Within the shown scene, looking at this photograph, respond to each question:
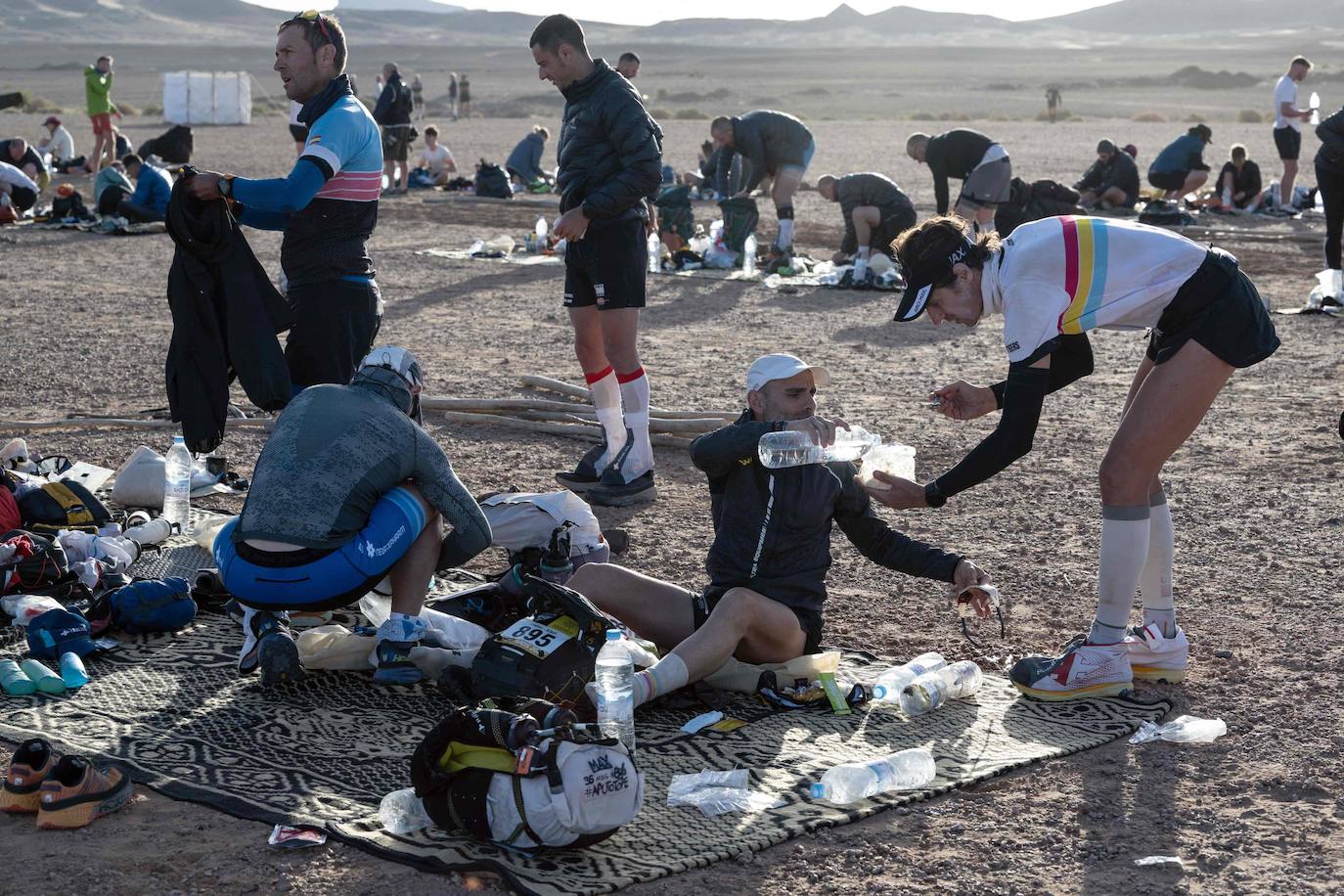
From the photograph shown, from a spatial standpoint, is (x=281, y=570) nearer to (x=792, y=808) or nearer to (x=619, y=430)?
(x=792, y=808)

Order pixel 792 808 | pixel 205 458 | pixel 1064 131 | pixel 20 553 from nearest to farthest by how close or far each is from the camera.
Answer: pixel 792 808, pixel 20 553, pixel 205 458, pixel 1064 131

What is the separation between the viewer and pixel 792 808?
4086mm

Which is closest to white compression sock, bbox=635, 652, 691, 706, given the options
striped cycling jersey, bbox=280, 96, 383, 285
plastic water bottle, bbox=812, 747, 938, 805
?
plastic water bottle, bbox=812, 747, 938, 805

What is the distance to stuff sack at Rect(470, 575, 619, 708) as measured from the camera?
459 centimetres

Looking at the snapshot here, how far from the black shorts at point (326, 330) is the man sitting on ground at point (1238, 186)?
17088mm

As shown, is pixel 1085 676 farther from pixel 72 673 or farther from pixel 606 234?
pixel 606 234

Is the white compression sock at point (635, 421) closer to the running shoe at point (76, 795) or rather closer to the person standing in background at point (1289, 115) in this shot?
the running shoe at point (76, 795)

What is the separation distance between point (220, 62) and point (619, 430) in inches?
4545

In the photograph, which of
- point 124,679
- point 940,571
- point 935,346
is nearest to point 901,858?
point 940,571

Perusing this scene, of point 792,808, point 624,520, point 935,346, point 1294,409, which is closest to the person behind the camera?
point 792,808

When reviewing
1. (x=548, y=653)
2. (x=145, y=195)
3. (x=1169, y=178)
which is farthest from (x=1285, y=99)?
(x=548, y=653)

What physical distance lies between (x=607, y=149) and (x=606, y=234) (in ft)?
1.36

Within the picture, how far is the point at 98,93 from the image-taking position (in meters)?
24.6

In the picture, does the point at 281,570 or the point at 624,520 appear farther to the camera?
the point at 624,520
